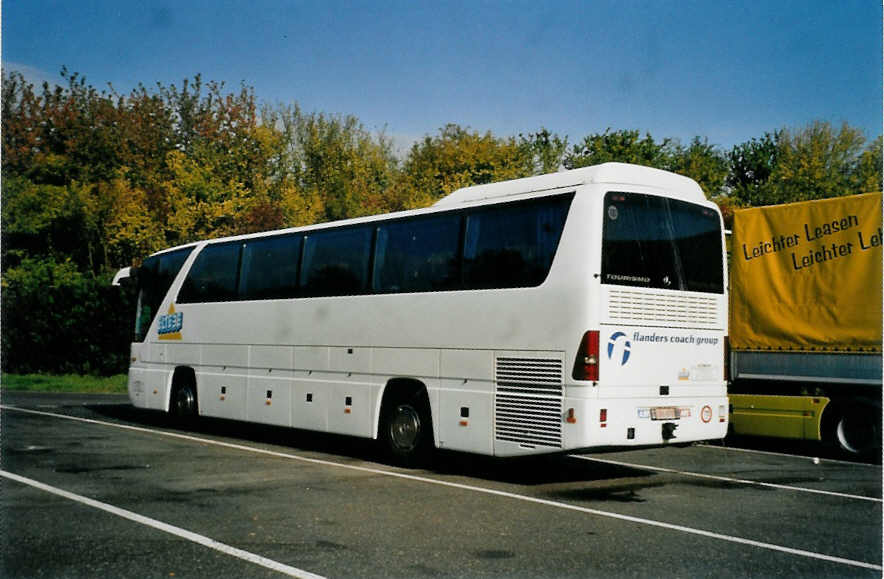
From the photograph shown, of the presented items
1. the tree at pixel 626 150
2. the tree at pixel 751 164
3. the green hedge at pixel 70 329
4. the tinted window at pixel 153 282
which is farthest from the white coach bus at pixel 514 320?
the tree at pixel 751 164

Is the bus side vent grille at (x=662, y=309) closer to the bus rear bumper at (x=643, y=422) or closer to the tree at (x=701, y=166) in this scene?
the bus rear bumper at (x=643, y=422)

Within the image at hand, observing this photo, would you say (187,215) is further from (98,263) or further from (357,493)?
(357,493)

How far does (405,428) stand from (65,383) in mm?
21146

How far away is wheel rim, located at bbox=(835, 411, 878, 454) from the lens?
13086 millimetres

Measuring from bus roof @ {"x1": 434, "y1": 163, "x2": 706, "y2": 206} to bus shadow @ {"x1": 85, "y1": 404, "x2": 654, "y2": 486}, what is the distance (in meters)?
3.41

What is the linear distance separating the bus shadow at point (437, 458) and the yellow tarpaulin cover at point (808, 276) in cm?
335

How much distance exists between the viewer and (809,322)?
1359cm

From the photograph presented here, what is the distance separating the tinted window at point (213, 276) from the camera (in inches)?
645

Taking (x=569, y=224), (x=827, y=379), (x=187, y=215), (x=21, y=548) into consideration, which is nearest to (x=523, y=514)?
(x=569, y=224)

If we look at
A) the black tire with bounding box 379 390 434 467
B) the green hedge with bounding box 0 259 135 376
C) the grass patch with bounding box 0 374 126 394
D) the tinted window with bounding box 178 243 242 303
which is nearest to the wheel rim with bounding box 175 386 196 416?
the tinted window with bounding box 178 243 242 303

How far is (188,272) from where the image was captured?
17.6 meters

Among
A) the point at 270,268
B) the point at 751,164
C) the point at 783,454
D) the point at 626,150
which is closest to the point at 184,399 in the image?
the point at 270,268

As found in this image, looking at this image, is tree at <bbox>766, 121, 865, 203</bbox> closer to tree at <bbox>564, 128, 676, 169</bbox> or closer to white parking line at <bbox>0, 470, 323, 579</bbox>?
tree at <bbox>564, 128, 676, 169</bbox>

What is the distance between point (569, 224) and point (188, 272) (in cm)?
925
